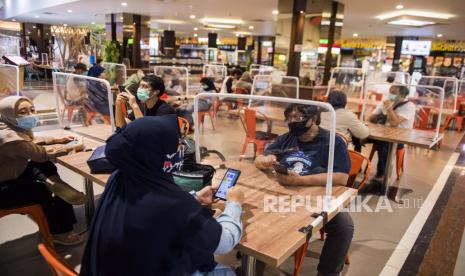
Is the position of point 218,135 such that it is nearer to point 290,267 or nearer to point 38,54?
point 290,267

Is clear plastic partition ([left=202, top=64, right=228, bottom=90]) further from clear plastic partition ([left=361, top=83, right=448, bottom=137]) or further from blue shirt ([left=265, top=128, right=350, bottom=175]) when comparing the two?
blue shirt ([left=265, top=128, right=350, bottom=175])

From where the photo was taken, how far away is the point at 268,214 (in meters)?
1.65

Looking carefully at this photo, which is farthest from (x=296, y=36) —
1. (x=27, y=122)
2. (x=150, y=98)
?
(x=27, y=122)

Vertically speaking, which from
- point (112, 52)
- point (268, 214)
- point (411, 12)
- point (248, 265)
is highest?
point (411, 12)

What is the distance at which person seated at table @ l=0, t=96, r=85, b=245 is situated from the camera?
225cm

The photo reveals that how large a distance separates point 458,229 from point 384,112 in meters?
1.78

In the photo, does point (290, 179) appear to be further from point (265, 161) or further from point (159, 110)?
point (159, 110)

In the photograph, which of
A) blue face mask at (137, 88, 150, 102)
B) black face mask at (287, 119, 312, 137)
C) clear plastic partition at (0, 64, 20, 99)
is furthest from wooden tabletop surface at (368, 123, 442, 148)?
clear plastic partition at (0, 64, 20, 99)

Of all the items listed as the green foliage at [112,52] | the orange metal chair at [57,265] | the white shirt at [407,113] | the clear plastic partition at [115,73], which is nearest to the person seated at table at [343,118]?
the white shirt at [407,113]

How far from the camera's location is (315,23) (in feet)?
24.5

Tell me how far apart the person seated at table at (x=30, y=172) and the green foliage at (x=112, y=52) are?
9782 mm

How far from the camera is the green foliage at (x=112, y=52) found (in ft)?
38.3

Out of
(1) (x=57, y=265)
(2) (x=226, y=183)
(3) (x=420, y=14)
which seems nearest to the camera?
(1) (x=57, y=265)

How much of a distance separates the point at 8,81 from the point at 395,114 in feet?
16.0
